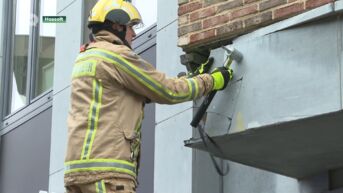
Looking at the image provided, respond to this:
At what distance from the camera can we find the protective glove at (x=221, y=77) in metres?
6.18

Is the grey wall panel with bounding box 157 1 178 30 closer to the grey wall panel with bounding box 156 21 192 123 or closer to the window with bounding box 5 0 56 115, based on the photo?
the grey wall panel with bounding box 156 21 192 123

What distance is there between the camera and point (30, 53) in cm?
1345

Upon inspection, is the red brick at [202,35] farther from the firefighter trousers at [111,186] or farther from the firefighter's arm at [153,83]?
the firefighter trousers at [111,186]

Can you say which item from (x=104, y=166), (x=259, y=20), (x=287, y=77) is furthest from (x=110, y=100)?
(x=259, y=20)

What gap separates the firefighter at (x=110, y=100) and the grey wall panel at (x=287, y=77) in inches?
25.0

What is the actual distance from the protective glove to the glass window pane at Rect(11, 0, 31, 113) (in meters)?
7.69

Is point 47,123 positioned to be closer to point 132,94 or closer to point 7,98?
point 7,98

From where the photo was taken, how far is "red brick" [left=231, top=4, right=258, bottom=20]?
648cm

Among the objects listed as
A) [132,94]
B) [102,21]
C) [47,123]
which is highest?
[47,123]

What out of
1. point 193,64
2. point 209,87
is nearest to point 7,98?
point 193,64

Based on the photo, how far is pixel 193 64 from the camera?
6926mm

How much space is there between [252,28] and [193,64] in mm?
676

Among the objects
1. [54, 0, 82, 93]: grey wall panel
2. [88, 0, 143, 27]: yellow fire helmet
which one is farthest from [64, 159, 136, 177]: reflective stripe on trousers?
[54, 0, 82, 93]: grey wall panel

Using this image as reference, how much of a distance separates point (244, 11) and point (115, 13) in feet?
4.19
